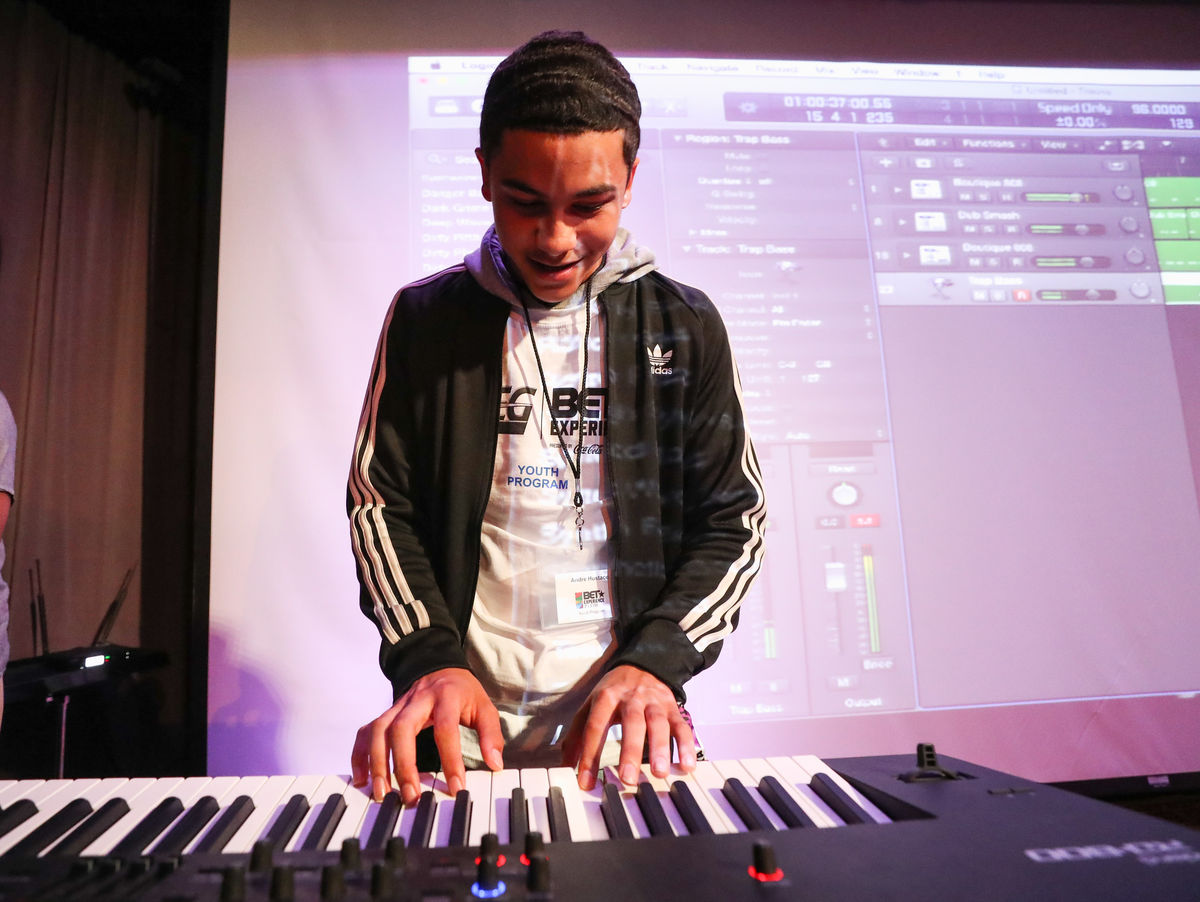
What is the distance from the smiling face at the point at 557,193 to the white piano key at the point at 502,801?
66cm

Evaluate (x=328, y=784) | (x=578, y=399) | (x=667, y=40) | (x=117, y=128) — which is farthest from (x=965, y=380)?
(x=117, y=128)

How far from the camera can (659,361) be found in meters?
1.22

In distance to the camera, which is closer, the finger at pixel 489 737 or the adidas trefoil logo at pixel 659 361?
the finger at pixel 489 737

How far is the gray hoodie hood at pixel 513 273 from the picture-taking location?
1208mm

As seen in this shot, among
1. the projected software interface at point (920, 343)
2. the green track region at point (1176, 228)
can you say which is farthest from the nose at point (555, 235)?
the green track region at point (1176, 228)

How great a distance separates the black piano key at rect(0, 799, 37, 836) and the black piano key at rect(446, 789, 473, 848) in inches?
13.6

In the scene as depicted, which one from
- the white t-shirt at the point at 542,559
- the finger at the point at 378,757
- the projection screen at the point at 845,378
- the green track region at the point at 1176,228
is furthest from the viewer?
the green track region at the point at 1176,228

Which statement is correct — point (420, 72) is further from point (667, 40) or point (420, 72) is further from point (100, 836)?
point (100, 836)

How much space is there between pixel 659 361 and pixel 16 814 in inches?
37.5

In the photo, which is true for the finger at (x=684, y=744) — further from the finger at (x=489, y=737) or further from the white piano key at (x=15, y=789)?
the white piano key at (x=15, y=789)

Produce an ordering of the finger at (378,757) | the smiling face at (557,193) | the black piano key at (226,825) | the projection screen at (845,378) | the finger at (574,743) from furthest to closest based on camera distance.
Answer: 1. the projection screen at (845,378)
2. the smiling face at (557,193)
3. the finger at (574,743)
4. the finger at (378,757)
5. the black piano key at (226,825)

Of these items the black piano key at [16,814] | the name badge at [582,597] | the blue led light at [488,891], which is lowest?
the blue led light at [488,891]

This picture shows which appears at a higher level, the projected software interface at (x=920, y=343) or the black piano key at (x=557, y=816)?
the projected software interface at (x=920, y=343)

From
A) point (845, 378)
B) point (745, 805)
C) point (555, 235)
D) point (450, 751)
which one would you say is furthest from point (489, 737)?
point (845, 378)
